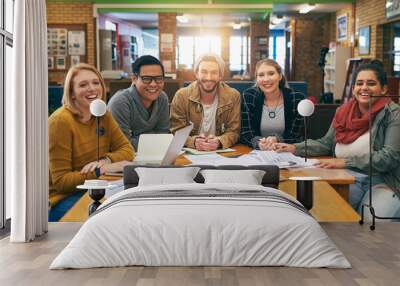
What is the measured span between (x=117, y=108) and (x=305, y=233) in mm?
2681

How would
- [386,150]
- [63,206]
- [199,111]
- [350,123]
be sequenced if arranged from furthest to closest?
[199,111] < [350,123] < [386,150] < [63,206]

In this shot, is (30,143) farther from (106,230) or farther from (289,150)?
(289,150)

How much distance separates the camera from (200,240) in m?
2.92

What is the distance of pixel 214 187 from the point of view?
3369 mm

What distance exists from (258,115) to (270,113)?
0.10m

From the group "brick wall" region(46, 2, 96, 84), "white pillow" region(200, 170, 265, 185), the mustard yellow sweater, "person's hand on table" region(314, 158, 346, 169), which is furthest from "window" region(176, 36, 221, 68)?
"white pillow" region(200, 170, 265, 185)

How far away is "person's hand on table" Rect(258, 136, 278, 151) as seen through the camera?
4.89m

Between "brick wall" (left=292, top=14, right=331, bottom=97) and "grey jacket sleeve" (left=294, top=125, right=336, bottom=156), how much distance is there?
11736 mm

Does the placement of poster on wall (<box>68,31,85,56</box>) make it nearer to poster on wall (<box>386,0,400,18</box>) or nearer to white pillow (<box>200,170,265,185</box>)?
poster on wall (<box>386,0,400,18</box>)

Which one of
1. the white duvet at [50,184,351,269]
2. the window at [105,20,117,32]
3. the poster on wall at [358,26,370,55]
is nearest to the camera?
the white duvet at [50,184,351,269]

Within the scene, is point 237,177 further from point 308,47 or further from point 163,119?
point 308,47

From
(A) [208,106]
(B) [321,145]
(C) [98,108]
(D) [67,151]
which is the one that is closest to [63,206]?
(D) [67,151]

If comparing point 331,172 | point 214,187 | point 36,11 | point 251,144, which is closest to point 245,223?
point 214,187

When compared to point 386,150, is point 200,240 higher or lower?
lower
